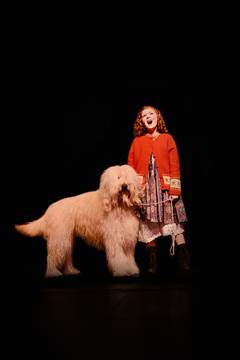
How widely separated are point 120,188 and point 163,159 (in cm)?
59

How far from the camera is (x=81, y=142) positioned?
15.6 feet

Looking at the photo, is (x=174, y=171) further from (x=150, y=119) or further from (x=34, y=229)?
(x=34, y=229)

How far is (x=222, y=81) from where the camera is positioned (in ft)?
15.0

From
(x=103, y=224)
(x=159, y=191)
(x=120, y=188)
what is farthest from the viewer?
(x=159, y=191)

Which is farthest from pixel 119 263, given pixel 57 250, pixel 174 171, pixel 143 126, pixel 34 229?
pixel 143 126

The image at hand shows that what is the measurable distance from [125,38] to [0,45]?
127 centimetres

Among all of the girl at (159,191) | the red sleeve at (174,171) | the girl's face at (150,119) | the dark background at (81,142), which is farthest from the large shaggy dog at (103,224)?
the dark background at (81,142)

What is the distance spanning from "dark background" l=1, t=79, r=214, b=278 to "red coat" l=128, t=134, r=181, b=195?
76 cm

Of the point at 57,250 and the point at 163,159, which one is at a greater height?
the point at 163,159

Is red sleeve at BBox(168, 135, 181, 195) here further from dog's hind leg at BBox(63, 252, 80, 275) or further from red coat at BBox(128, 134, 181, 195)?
dog's hind leg at BBox(63, 252, 80, 275)

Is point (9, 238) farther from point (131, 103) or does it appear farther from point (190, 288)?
point (190, 288)

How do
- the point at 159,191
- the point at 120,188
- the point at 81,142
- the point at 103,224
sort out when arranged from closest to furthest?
the point at 120,188 < the point at 103,224 < the point at 159,191 < the point at 81,142

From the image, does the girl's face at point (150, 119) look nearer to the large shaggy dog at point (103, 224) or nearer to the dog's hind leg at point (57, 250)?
the large shaggy dog at point (103, 224)

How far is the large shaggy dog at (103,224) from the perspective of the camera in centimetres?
360
